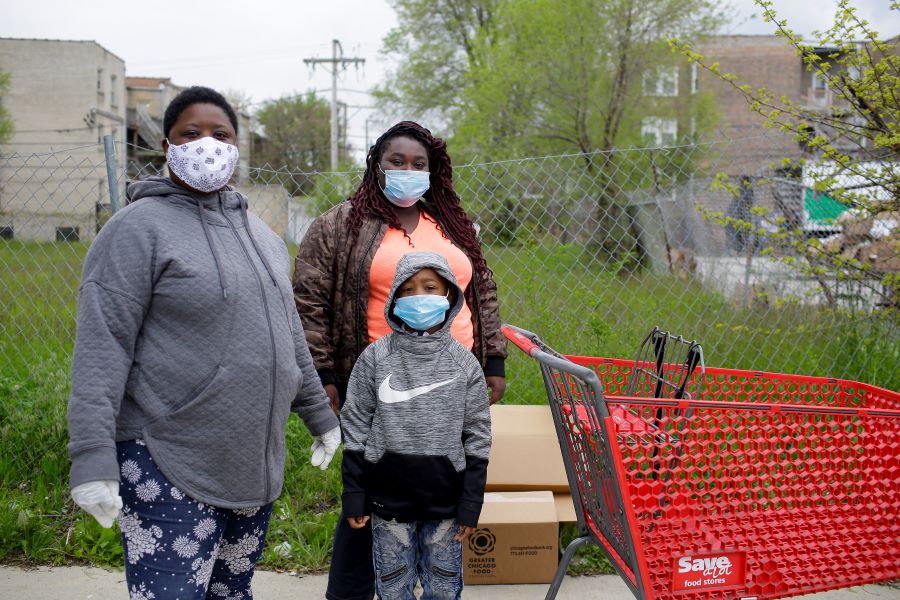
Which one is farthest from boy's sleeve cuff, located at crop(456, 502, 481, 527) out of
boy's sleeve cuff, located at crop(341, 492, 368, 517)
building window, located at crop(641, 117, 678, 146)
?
building window, located at crop(641, 117, 678, 146)

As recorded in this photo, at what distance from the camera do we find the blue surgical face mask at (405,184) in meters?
2.83

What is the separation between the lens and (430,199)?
3121 millimetres

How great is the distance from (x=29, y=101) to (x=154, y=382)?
42888 millimetres

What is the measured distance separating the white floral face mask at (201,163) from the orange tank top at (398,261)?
0.78 metres

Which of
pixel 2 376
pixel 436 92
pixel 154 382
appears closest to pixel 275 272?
pixel 154 382

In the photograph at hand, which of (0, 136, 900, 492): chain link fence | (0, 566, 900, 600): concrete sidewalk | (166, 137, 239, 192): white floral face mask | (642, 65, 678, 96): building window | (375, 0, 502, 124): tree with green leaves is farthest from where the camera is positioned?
(375, 0, 502, 124): tree with green leaves

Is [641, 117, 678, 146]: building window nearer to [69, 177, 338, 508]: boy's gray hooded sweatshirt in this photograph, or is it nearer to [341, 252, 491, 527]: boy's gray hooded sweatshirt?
[341, 252, 491, 527]: boy's gray hooded sweatshirt

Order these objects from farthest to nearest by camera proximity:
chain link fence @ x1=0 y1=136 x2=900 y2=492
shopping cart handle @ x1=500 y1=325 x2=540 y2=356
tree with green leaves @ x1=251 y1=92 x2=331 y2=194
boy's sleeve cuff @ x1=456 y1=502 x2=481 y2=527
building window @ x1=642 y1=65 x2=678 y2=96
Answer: tree with green leaves @ x1=251 y1=92 x2=331 y2=194 → building window @ x1=642 y1=65 x2=678 y2=96 → chain link fence @ x1=0 y1=136 x2=900 y2=492 → shopping cart handle @ x1=500 y1=325 x2=540 y2=356 → boy's sleeve cuff @ x1=456 y1=502 x2=481 y2=527

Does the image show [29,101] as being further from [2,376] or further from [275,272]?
[275,272]

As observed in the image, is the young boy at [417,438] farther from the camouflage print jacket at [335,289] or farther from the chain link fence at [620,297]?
the chain link fence at [620,297]

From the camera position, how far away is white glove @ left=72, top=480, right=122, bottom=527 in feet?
5.85

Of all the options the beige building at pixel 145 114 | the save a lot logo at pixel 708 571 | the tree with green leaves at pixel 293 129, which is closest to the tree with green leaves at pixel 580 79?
the save a lot logo at pixel 708 571

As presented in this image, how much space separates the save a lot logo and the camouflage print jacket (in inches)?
50.8

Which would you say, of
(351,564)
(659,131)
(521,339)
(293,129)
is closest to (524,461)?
(521,339)
